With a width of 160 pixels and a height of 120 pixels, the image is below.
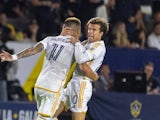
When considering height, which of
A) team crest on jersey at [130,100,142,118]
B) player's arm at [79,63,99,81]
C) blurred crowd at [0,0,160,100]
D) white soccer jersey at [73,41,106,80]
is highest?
blurred crowd at [0,0,160,100]

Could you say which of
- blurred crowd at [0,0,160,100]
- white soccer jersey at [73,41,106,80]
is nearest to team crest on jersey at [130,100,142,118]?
blurred crowd at [0,0,160,100]

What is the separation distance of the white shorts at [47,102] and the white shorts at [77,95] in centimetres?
35

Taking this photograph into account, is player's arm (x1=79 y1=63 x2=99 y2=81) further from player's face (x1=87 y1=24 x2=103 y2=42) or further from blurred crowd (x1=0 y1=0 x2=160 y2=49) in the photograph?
blurred crowd (x1=0 y1=0 x2=160 y2=49)

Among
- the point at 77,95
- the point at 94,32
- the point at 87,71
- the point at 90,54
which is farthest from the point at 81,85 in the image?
the point at 94,32

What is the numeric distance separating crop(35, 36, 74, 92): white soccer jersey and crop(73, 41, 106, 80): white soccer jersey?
6.6 inches

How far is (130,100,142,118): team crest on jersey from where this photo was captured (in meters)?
14.7

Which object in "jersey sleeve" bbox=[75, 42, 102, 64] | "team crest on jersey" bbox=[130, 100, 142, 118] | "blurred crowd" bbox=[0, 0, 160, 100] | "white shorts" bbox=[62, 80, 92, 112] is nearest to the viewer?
"jersey sleeve" bbox=[75, 42, 102, 64]

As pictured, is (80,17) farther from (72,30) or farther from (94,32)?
(72,30)

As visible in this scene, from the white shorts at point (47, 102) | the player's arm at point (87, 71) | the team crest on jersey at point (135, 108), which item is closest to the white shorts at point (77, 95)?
the player's arm at point (87, 71)

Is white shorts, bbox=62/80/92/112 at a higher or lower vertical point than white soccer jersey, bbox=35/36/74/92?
lower

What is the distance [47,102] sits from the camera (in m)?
11.7

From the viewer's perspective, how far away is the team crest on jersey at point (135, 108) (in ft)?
48.2

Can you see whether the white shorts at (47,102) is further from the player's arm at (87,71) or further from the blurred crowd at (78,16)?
the blurred crowd at (78,16)

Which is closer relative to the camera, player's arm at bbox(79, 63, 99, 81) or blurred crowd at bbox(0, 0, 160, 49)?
player's arm at bbox(79, 63, 99, 81)
